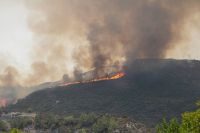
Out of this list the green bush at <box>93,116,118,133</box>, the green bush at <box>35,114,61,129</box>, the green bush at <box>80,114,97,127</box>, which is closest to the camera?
the green bush at <box>93,116,118,133</box>

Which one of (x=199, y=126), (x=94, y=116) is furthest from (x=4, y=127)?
(x=199, y=126)

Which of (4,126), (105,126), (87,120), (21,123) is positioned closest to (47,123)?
(21,123)

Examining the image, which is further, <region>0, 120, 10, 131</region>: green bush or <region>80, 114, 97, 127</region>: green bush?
<region>80, 114, 97, 127</region>: green bush

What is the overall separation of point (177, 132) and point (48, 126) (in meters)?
113

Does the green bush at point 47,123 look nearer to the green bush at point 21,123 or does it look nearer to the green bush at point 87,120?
the green bush at point 21,123

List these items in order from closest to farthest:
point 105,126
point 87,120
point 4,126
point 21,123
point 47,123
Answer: point 105,126 → point 4,126 → point 87,120 → point 21,123 → point 47,123

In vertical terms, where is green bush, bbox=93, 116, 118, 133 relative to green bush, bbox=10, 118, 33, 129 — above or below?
below

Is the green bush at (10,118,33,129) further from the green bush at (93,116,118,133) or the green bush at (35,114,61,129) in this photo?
the green bush at (93,116,118,133)

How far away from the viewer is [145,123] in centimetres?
19938

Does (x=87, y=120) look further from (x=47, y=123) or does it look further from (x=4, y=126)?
(x=4, y=126)

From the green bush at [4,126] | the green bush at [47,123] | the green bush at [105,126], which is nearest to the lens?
the green bush at [105,126]

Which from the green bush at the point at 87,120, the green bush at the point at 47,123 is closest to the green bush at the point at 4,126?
the green bush at the point at 47,123

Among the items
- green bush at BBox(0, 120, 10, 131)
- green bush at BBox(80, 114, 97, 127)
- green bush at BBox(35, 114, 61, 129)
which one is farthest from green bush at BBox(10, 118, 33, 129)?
green bush at BBox(80, 114, 97, 127)

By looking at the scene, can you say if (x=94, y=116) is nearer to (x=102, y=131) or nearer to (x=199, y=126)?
(x=102, y=131)
